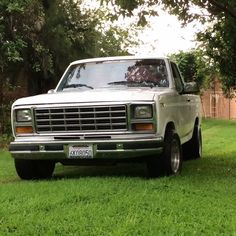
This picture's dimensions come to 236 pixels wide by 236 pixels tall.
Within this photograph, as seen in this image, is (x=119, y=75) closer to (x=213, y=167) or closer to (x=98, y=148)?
(x=98, y=148)

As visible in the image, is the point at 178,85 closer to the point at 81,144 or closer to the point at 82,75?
the point at 82,75

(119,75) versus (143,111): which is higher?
(119,75)

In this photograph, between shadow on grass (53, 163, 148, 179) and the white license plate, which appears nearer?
the white license plate

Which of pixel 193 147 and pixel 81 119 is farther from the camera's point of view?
pixel 193 147

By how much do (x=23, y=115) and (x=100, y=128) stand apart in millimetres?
1177

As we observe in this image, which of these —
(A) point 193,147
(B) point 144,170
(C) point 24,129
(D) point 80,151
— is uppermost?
(C) point 24,129

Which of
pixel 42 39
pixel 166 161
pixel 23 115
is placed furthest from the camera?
pixel 42 39

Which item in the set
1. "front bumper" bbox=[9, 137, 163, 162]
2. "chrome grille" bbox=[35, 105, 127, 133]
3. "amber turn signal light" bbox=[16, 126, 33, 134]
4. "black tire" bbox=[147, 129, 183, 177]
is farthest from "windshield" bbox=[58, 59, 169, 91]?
"front bumper" bbox=[9, 137, 163, 162]

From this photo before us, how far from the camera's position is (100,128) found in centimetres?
799

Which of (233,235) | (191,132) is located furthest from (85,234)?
(191,132)

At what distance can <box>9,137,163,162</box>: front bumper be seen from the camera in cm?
778

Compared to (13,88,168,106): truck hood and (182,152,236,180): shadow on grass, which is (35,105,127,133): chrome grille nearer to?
(13,88,168,106): truck hood

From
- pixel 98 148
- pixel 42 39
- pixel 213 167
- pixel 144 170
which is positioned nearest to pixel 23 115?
pixel 98 148

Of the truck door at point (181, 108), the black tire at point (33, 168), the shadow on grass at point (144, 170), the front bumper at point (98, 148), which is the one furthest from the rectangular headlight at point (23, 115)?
the truck door at point (181, 108)
